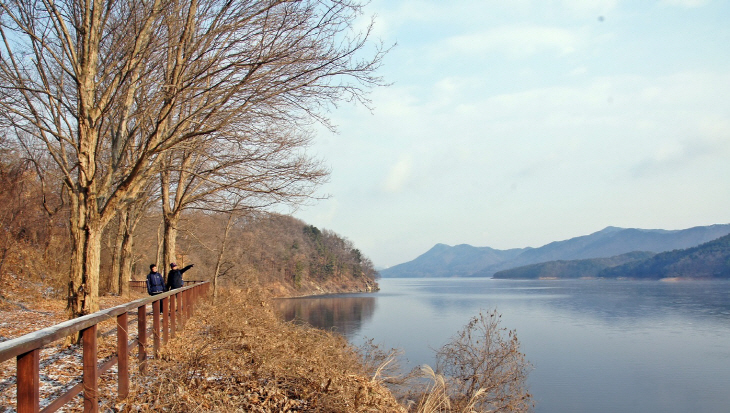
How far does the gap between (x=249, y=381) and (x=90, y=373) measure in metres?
2.75

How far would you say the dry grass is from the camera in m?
5.88

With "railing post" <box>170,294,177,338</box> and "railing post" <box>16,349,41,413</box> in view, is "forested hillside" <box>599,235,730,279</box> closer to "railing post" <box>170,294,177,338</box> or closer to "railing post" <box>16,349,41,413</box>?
"railing post" <box>170,294,177,338</box>

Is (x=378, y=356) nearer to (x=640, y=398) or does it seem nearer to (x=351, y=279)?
(x=640, y=398)

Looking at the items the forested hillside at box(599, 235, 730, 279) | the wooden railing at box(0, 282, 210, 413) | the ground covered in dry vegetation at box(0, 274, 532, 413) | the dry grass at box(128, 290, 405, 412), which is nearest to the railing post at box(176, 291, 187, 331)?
the ground covered in dry vegetation at box(0, 274, 532, 413)

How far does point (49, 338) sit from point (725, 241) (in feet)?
635

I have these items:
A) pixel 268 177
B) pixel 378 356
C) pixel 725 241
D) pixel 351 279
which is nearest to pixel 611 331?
pixel 378 356

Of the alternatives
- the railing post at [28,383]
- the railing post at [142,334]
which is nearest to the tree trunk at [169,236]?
the railing post at [142,334]

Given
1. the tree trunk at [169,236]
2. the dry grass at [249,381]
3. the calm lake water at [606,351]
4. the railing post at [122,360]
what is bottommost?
the calm lake water at [606,351]

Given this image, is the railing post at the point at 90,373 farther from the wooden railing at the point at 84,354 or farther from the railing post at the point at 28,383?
the railing post at the point at 28,383

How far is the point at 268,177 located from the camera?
1308 centimetres

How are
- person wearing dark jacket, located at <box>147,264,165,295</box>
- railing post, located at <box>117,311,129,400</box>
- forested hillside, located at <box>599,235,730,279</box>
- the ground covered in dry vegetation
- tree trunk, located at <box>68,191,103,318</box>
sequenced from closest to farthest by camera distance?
1. railing post, located at <box>117,311,129,400</box>
2. the ground covered in dry vegetation
3. tree trunk, located at <box>68,191,103,318</box>
4. person wearing dark jacket, located at <box>147,264,165,295</box>
5. forested hillside, located at <box>599,235,730,279</box>

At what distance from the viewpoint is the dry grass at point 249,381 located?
5.88 m

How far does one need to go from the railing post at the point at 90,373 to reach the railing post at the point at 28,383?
128 cm

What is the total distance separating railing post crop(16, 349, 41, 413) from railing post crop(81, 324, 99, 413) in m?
1.28
